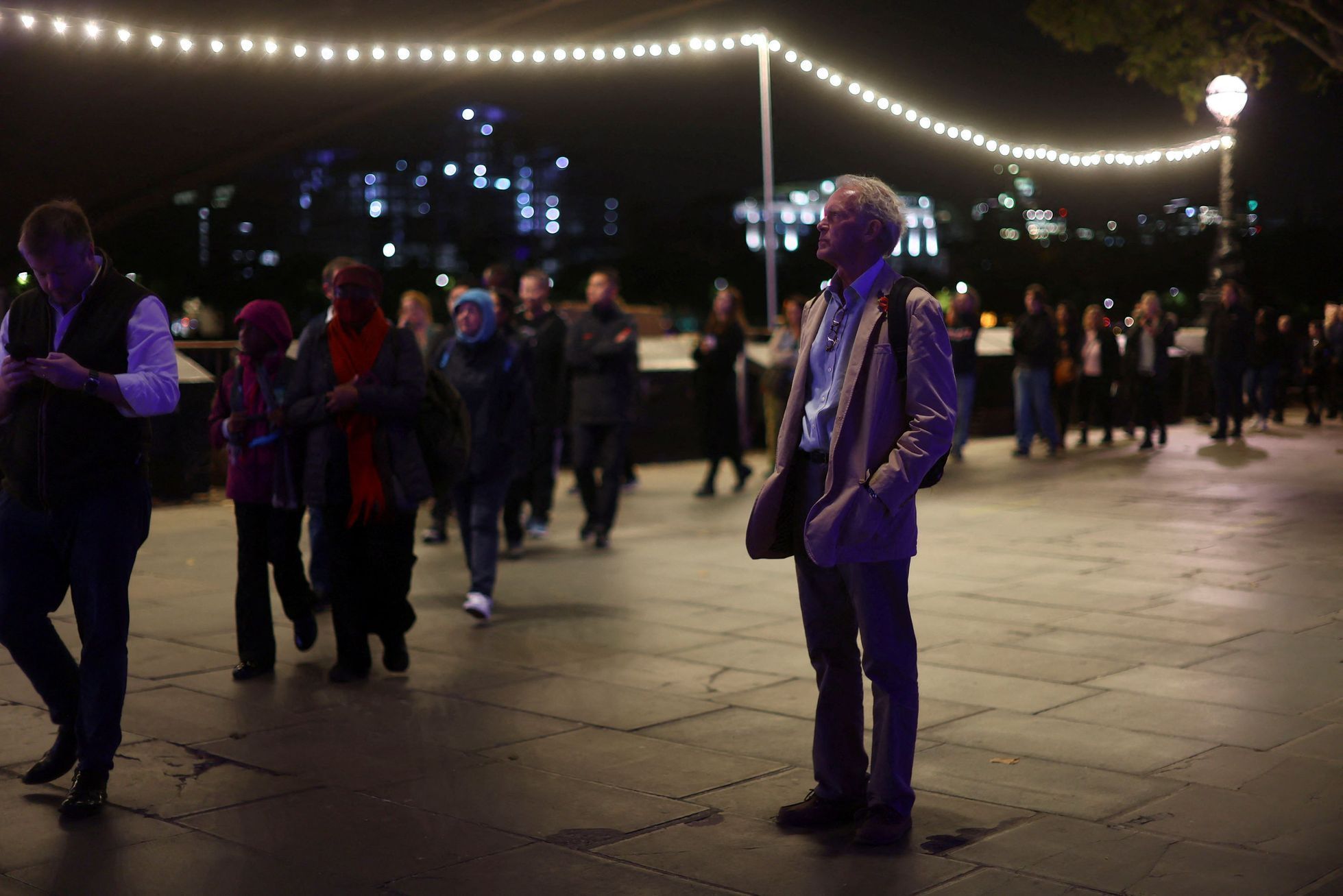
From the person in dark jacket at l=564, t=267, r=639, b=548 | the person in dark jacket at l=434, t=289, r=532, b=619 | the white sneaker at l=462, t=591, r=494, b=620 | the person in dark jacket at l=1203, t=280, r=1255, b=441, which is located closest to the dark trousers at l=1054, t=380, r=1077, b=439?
the person in dark jacket at l=1203, t=280, r=1255, b=441

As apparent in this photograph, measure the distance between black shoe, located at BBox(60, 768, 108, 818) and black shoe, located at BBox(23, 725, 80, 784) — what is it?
247mm

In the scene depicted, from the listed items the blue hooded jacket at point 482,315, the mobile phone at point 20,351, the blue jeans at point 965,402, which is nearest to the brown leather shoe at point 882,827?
the mobile phone at point 20,351

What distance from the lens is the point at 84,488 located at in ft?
15.1

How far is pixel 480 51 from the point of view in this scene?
48.8 feet

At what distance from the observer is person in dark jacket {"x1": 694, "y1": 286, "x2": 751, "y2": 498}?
13.9 m

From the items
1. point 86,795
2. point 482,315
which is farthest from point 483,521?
point 86,795

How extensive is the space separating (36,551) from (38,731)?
4.03 feet

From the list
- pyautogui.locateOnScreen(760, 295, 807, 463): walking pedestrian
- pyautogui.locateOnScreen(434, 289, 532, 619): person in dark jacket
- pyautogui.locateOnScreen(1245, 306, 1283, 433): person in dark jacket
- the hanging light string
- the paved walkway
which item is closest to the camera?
the paved walkway

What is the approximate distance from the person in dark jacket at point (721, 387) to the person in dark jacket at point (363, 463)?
7.28 metres

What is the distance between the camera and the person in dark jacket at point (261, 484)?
6617mm

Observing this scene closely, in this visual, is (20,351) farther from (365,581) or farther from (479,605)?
(479,605)

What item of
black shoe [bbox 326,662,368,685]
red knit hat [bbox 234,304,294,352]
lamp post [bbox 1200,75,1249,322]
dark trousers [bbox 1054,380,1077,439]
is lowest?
black shoe [bbox 326,662,368,685]

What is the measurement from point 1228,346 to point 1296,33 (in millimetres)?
5072

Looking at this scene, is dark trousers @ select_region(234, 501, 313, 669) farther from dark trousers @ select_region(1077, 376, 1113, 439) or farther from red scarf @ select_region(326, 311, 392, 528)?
dark trousers @ select_region(1077, 376, 1113, 439)
